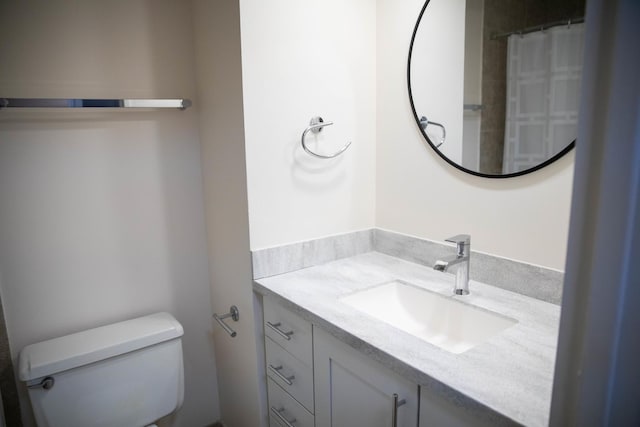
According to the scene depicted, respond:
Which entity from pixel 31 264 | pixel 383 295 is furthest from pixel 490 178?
pixel 31 264

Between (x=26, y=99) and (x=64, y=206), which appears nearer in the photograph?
(x=26, y=99)

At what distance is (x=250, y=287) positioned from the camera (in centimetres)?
151

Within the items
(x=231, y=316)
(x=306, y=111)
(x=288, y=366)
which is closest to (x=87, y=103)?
(x=306, y=111)

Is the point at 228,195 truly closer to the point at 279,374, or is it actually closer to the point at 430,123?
the point at 279,374

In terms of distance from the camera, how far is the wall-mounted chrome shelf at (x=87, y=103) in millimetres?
1352

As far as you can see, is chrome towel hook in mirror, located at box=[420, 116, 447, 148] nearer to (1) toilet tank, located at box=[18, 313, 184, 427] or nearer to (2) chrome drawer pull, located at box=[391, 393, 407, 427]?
(2) chrome drawer pull, located at box=[391, 393, 407, 427]

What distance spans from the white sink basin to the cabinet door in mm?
207

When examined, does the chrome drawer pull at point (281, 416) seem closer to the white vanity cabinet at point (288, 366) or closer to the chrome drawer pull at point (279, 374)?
the white vanity cabinet at point (288, 366)

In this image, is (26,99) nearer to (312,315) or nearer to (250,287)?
(250,287)

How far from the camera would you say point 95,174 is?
1577 millimetres

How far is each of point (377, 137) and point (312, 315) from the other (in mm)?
846

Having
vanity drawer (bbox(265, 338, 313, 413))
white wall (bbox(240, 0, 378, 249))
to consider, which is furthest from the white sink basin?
white wall (bbox(240, 0, 378, 249))

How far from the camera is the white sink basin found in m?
1.21

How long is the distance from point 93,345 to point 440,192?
132cm
